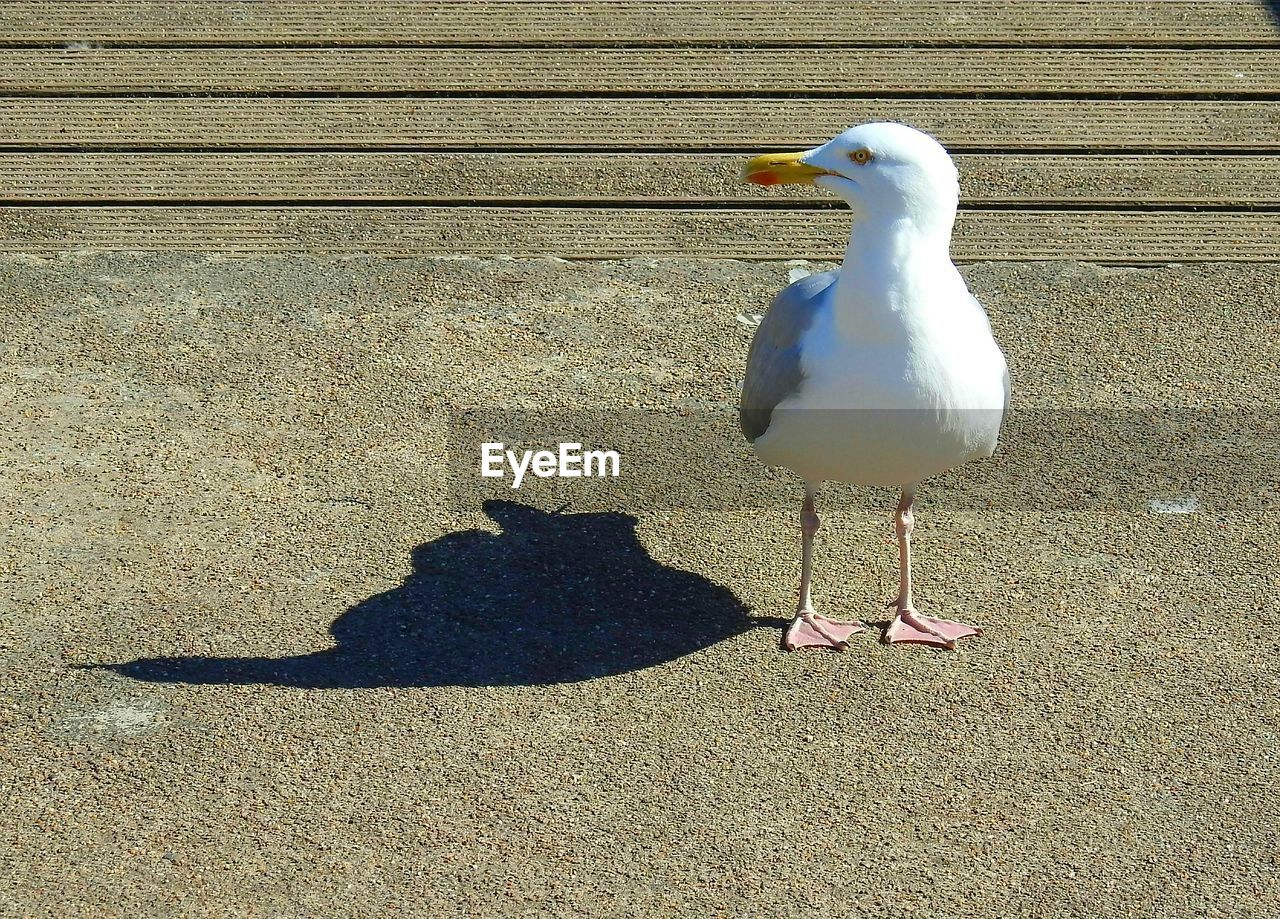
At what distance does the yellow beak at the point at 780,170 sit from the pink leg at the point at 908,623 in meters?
1.05

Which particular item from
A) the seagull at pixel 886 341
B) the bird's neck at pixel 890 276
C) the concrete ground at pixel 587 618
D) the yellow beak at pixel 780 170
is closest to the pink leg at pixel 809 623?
the concrete ground at pixel 587 618

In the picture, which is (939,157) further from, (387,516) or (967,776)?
(387,516)

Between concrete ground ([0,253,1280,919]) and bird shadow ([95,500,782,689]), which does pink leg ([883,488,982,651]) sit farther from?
bird shadow ([95,500,782,689])

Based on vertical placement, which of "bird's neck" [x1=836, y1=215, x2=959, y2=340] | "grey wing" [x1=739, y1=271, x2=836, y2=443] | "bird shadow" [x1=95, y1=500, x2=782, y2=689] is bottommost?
"bird shadow" [x1=95, y1=500, x2=782, y2=689]

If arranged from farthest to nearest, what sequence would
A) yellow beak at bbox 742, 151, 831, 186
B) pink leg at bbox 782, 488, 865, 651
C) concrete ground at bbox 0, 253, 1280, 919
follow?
pink leg at bbox 782, 488, 865, 651
yellow beak at bbox 742, 151, 831, 186
concrete ground at bbox 0, 253, 1280, 919

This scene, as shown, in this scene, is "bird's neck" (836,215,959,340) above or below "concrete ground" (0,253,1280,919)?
above

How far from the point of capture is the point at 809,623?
199 inches

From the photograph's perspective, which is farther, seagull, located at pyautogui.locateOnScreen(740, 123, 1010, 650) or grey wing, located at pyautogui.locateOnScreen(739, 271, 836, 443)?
grey wing, located at pyautogui.locateOnScreen(739, 271, 836, 443)

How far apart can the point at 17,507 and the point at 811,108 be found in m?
4.65

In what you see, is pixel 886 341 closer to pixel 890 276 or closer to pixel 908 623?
pixel 890 276

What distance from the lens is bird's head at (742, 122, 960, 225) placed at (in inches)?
178

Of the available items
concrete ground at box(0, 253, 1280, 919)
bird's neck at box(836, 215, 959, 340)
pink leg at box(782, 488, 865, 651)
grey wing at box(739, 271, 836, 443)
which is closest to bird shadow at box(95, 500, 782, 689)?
concrete ground at box(0, 253, 1280, 919)

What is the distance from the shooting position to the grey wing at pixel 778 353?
4.82 m

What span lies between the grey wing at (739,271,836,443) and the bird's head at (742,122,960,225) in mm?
376
